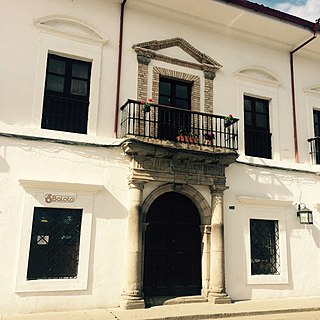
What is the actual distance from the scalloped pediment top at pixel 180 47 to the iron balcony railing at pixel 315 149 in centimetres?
361

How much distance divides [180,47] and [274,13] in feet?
9.29

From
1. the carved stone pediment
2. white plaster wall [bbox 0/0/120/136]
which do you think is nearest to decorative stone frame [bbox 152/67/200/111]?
white plaster wall [bbox 0/0/120/136]

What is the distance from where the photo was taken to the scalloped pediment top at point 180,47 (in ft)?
29.5

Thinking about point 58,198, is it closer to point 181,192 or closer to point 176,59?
point 181,192

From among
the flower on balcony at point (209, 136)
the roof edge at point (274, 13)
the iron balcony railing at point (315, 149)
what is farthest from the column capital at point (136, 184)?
the iron balcony railing at point (315, 149)

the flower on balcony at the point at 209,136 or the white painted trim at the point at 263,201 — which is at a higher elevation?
the flower on balcony at the point at 209,136

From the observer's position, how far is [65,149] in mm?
7750

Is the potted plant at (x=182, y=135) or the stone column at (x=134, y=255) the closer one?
the stone column at (x=134, y=255)

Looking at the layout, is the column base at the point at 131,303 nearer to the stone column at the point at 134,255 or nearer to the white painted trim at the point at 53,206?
the stone column at the point at 134,255

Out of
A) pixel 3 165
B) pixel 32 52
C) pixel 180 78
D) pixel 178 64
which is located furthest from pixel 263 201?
pixel 32 52

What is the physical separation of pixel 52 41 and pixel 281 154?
6.72 m

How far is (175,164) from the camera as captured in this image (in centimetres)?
849

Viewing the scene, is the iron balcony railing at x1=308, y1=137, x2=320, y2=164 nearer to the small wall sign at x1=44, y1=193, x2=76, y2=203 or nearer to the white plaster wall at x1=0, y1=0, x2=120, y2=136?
the white plaster wall at x1=0, y1=0, x2=120, y2=136

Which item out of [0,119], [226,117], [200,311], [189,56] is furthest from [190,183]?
[0,119]
